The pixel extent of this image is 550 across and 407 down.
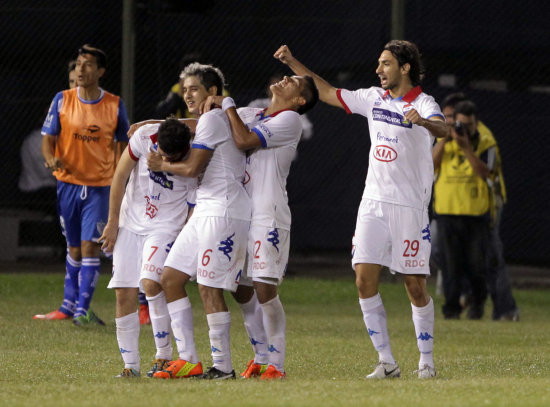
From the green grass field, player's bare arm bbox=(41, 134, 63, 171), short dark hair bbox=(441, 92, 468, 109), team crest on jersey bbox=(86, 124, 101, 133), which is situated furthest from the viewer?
short dark hair bbox=(441, 92, 468, 109)

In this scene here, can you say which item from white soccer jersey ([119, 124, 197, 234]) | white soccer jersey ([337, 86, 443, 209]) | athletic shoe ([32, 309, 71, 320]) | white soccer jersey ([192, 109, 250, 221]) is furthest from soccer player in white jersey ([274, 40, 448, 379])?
athletic shoe ([32, 309, 71, 320])

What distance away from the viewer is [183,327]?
22.8 feet

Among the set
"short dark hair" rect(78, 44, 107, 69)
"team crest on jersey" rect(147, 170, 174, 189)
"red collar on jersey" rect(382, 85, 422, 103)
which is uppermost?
"short dark hair" rect(78, 44, 107, 69)

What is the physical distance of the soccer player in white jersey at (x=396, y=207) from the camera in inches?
287

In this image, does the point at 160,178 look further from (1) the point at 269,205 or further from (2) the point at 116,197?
(1) the point at 269,205

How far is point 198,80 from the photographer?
23.6ft

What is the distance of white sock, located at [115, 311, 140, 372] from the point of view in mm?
7066

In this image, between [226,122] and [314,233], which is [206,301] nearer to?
[226,122]

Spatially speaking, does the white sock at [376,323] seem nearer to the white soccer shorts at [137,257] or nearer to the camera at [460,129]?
the white soccer shorts at [137,257]

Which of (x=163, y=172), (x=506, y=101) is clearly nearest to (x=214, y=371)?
(x=163, y=172)

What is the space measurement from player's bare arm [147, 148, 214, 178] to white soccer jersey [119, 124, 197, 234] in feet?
0.43

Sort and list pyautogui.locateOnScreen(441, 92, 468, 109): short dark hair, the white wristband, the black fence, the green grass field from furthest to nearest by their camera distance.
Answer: the black fence → pyautogui.locateOnScreen(441, 92, 468, 109): short dark hair → the white wristband → the green grass field

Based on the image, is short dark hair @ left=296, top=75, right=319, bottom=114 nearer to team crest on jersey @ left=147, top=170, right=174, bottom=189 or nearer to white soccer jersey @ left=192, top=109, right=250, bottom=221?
white soccer jersey @ left=192, top=109, right=250, bottom=221

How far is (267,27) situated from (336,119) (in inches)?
57.5
